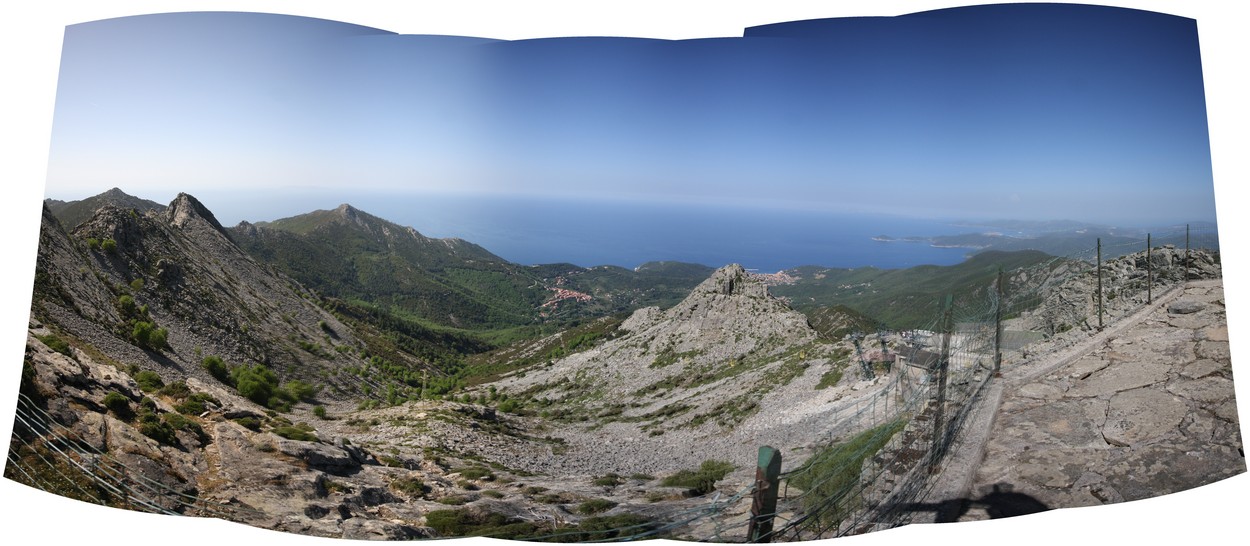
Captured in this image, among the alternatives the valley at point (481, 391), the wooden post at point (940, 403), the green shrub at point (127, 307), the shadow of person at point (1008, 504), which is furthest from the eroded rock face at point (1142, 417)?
the green shrub at point (127, 307)

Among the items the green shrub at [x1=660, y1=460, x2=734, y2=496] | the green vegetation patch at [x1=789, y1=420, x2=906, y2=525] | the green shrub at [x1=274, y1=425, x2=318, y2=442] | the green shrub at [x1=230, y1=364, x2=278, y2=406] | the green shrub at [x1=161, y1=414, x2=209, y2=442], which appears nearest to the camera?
the green vegetation patch at [x1=789, y1=420, x2=906, y2=525]

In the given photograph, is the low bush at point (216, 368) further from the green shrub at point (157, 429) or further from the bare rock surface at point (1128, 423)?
the bare rock surface at point (1128, 423)

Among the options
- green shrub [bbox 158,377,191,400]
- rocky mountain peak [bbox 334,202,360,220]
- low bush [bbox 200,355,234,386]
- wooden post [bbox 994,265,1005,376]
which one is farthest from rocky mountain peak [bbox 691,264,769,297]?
green shrub [bbox 158,377,191,400]

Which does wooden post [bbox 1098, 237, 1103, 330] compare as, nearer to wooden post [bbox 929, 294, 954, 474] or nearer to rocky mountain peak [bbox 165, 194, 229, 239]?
wooden post [bbox 929, 294, 954, 474]

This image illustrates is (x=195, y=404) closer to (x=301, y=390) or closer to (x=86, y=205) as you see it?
(x=301, y=390)

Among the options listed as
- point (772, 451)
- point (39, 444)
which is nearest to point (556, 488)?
point (772, 451)

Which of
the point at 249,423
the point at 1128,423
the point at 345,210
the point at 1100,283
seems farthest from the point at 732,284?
the point at 249,423
